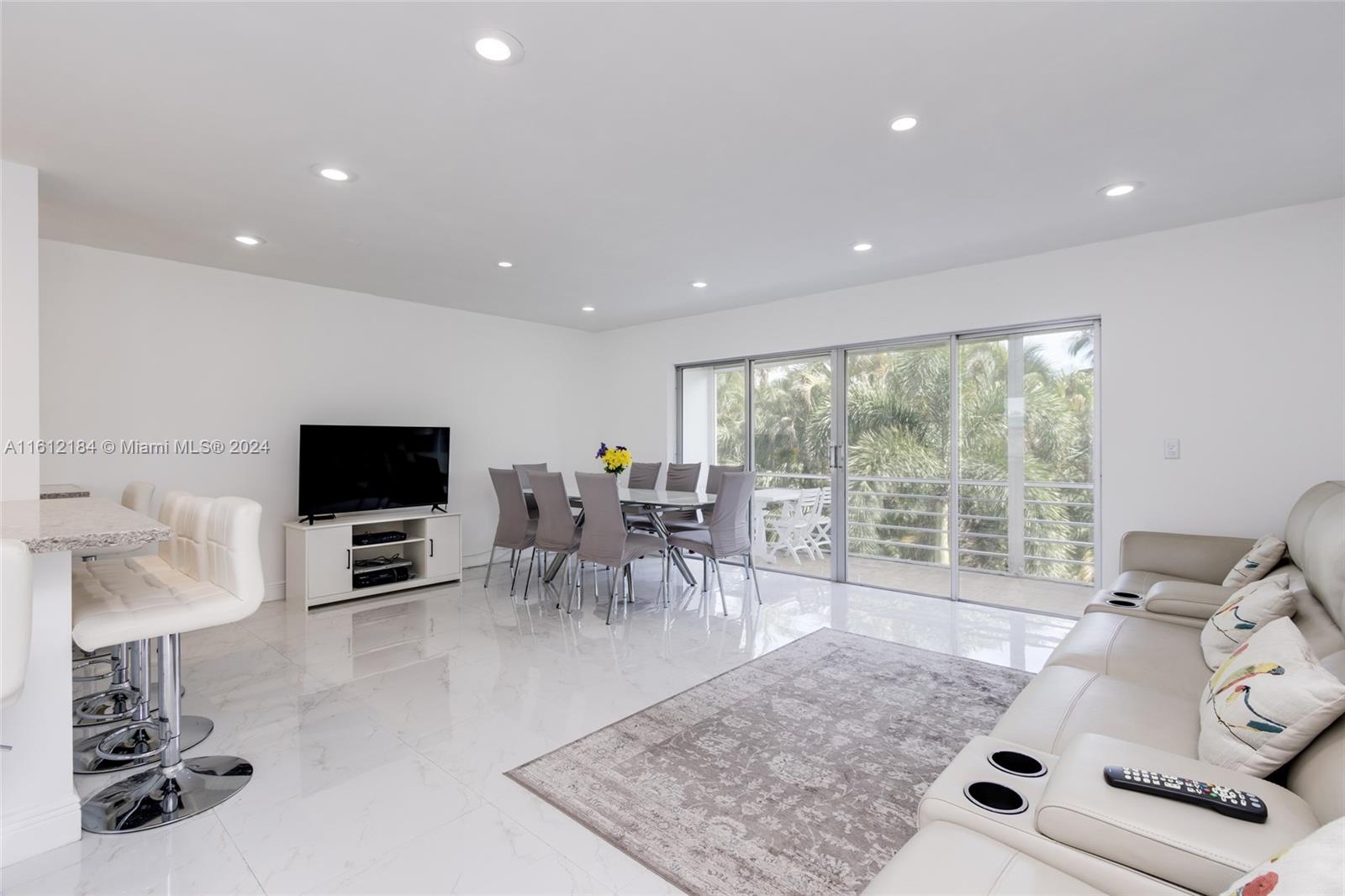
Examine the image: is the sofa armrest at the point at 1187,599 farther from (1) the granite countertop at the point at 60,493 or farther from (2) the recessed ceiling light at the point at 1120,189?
(1) the granite countertop at the point at 60,493

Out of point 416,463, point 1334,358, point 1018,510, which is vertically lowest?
point 1018,510

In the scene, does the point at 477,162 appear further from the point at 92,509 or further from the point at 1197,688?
the point at 1197,688

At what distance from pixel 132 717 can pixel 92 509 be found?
100 centimetres

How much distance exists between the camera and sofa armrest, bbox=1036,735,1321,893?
107cm

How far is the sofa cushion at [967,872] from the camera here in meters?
1.05

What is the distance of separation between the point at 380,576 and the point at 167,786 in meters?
2.78

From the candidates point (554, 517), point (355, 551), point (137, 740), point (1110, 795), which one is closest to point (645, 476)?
point (554, 517)

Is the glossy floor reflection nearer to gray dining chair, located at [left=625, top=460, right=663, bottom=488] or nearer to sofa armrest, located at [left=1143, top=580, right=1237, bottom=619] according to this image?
sofa armrest, located at [left=1143, top=580, right=1237, bottom=619]

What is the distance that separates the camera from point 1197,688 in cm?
199

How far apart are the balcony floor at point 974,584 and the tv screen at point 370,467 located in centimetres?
336

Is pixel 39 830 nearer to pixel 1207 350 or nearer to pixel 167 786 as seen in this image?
pixel 167 786

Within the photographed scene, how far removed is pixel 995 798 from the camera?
1322 mm

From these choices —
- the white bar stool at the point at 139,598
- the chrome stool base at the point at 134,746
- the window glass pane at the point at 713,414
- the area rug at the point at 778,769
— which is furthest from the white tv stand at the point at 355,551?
the area rug at the point at 778,769

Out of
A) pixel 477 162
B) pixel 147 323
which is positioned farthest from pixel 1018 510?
pixel 147 323
